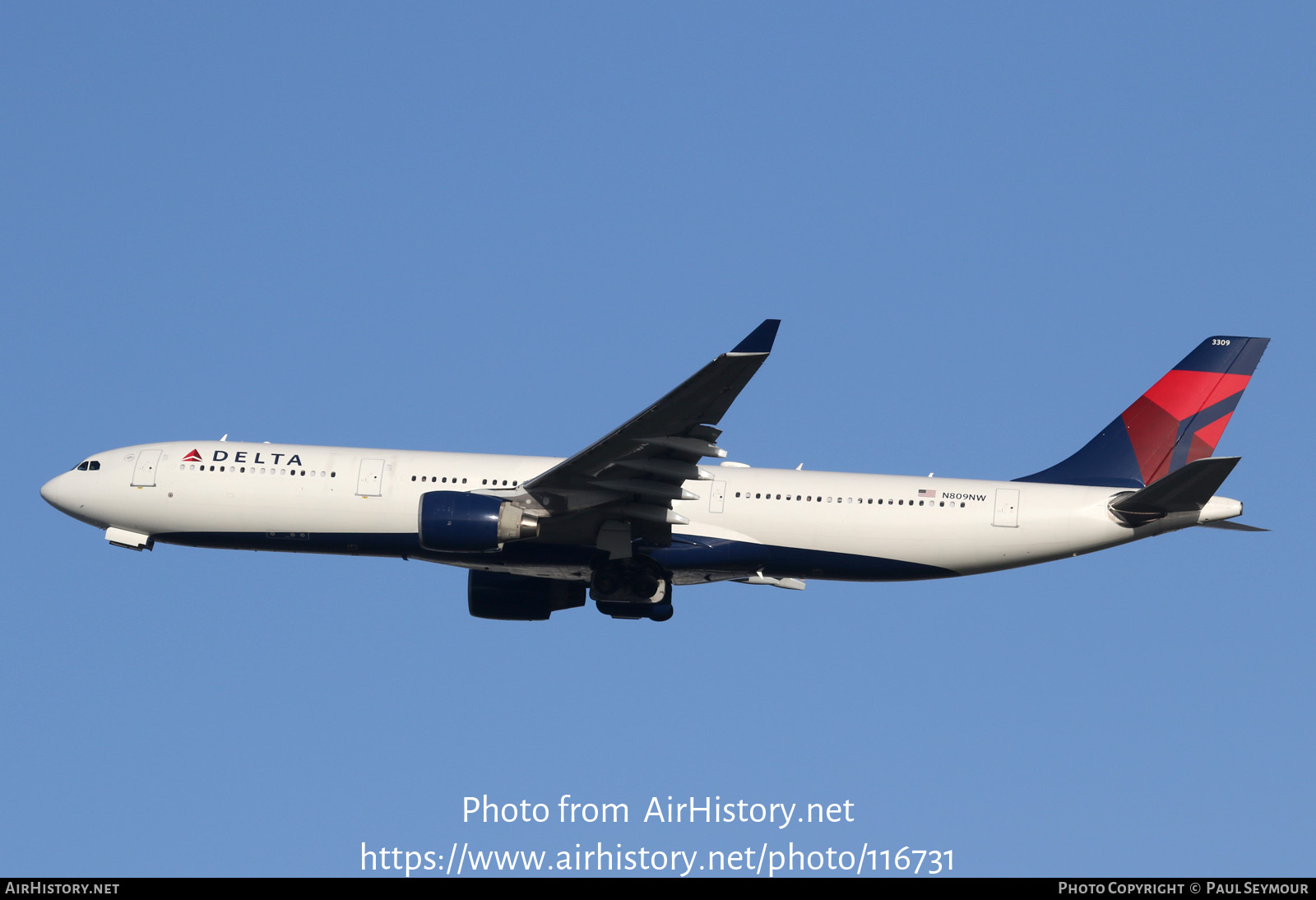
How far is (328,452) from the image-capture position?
37406 millimetres

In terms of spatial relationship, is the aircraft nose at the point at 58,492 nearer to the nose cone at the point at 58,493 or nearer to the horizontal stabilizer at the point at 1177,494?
the nose cone at the point at 58,493

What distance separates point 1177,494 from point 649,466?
12168mm

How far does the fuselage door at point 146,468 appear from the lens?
37.7 m

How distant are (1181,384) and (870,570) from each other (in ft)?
34.3

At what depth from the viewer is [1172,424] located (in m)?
39.0

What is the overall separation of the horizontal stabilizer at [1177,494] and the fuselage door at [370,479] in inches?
700

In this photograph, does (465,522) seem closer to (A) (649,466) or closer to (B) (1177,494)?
(A) (649,466)

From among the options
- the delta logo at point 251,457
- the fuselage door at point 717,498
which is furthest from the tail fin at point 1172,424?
the delta logo at point 251,457

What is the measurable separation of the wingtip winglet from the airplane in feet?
16.3

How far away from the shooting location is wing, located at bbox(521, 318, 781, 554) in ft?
97.9

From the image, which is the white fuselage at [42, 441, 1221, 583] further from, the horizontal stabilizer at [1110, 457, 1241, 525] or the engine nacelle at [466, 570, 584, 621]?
the engine nacelle at [466, 570, 584, 621]

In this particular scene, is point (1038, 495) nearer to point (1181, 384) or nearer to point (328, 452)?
point (1181, 384)

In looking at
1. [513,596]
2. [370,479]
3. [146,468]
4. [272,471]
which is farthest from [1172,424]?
[146,468]
